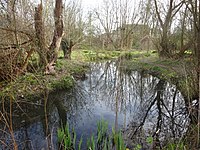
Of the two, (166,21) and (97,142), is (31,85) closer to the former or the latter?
(97,142)

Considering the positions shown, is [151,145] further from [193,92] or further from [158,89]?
[158,89]

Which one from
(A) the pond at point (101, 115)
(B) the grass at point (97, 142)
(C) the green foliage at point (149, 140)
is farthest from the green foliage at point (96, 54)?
(B) the grass at point (97, 142)

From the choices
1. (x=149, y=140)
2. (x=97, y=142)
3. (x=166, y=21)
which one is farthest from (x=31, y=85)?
(x=166, y=21)

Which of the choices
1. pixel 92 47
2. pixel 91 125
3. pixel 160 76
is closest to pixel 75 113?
pixel 91 125

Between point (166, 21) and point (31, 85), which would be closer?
point (31, 85)

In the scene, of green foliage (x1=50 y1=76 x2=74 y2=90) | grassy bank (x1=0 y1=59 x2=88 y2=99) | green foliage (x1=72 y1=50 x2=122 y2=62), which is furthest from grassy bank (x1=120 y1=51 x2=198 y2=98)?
green foliage (x1=72 y1=50 x2=122 y2=62)

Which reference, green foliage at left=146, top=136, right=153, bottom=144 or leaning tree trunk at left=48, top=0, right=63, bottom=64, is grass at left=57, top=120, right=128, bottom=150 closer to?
green foliage at left=146, top=136, right=153, bottom=144

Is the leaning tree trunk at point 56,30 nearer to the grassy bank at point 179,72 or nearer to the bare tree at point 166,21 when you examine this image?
the grassy bank at point 179,72

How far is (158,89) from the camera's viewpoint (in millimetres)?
9336

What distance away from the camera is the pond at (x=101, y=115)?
428cm

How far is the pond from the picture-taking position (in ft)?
14.0

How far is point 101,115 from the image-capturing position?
6.14 m

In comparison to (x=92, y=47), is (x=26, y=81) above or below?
below

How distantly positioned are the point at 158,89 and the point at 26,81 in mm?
6567
